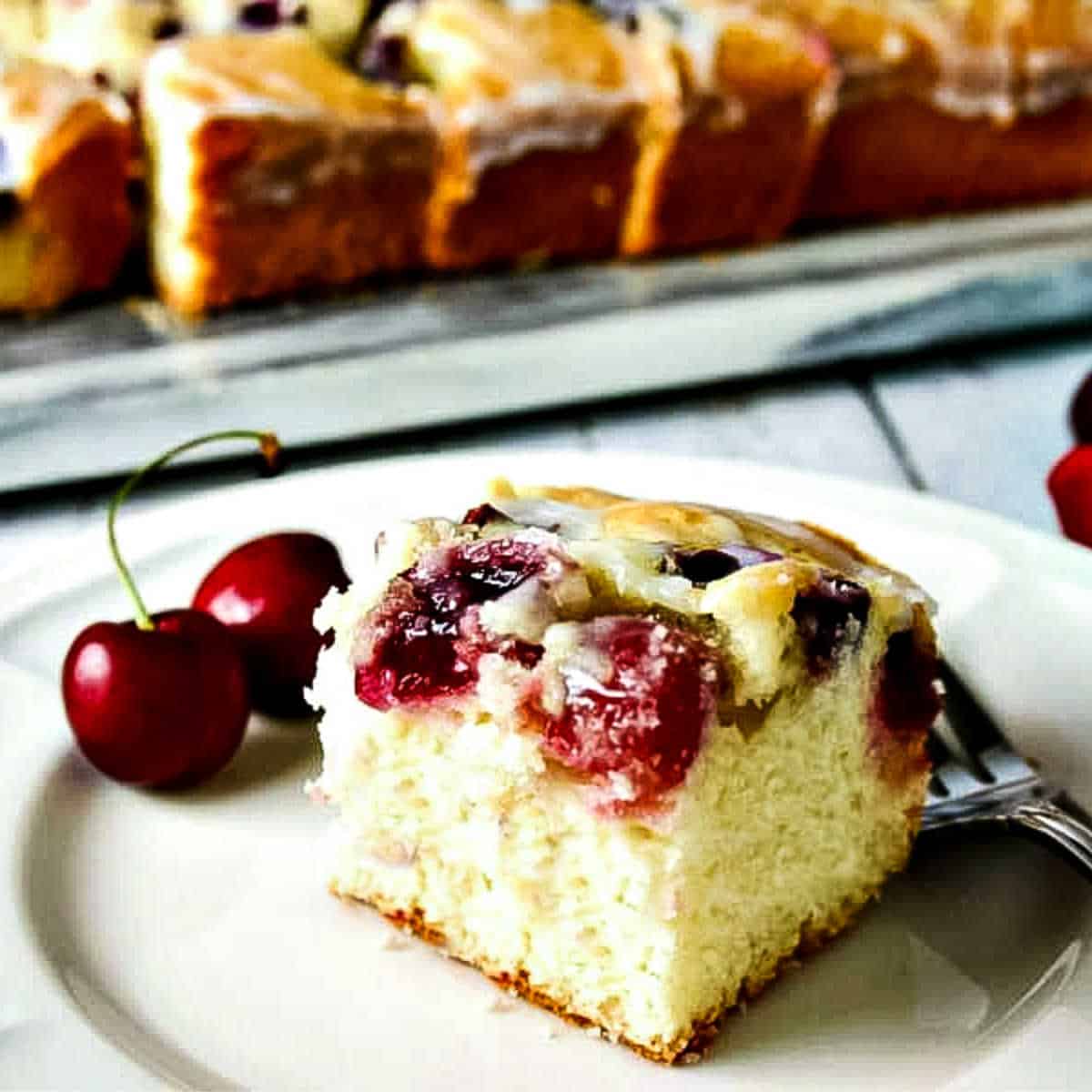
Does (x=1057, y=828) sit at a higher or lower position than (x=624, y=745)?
lower

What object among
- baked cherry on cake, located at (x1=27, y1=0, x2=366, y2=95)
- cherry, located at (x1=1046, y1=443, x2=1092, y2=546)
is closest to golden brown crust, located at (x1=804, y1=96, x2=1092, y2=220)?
baked cherry on cake, located at (x1=27, y1=0, x2=366, y2=95)

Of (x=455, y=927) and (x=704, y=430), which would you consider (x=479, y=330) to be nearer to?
(x=704, y=430)

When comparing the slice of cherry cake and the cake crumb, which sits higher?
the slice of cherry cake

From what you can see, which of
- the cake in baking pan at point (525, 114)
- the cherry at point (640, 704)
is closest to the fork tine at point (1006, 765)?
the cherry at point (640, 704)

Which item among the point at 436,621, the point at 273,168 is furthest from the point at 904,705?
the point at 273,168

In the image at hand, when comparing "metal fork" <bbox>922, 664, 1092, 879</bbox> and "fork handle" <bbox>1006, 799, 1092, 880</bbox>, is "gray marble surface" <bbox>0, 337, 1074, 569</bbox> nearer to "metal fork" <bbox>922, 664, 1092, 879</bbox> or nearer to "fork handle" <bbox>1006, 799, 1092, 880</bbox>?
"metal fork" <bbox>922, 664, 1092, 879</bbox>

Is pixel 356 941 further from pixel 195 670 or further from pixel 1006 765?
pixel 1006 765
